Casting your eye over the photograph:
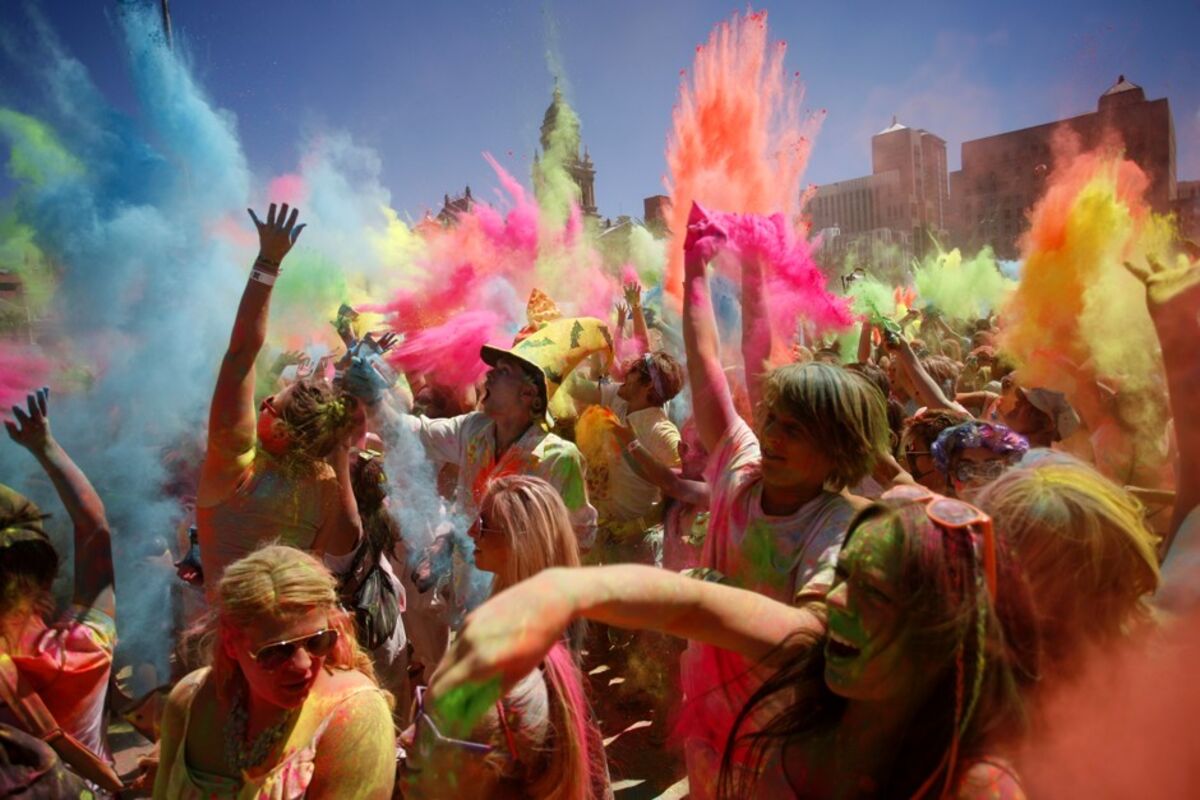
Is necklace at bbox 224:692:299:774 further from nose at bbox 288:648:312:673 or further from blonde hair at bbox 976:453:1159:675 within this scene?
blonde hair at bbox 976:453:1159:675

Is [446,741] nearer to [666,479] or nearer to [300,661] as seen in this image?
[300,661]

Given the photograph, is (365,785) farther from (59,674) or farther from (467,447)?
(467,447)

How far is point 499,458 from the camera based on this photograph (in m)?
3.57

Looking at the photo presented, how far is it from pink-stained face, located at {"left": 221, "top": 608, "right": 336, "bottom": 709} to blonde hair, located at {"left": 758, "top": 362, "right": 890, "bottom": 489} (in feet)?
4.62

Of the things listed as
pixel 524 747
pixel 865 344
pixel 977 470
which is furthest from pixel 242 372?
pixel 865 344

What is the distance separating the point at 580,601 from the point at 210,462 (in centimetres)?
213

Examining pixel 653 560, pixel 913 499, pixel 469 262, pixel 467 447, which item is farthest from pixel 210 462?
pixel 469 262

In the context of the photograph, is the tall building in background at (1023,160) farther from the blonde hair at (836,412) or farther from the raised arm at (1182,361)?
the blonde hair at (836,412)

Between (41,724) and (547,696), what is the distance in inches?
54.9

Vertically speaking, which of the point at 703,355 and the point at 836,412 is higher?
the point at 703,355

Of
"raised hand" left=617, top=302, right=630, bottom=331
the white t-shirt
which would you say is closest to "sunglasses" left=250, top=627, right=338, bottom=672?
the white t-shirt

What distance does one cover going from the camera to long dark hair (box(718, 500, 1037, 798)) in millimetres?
1179

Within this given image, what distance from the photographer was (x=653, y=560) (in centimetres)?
471

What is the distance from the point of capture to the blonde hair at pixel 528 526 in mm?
2359
